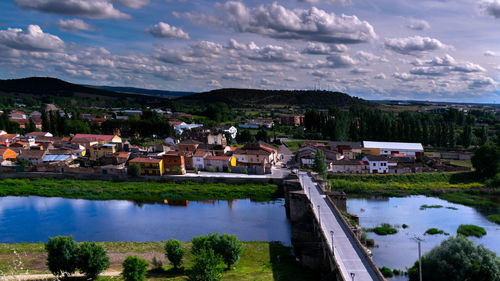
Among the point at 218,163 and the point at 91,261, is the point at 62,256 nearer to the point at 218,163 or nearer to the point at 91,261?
the point at 91,261

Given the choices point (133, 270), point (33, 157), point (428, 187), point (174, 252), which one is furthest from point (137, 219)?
point (428, 187)

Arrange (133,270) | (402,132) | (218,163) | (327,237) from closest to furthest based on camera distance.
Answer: (133,270)
(327,237)
(218,163)
(402,132)

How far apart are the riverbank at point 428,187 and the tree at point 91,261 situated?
24.4m

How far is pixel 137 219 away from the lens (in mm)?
27922

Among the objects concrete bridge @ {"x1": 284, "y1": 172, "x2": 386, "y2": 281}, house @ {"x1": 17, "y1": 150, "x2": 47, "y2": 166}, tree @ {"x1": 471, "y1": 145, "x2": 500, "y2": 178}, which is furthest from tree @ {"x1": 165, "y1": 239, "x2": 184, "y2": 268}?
tree @ {"x1": 471, "y1": 145, "x2": 500, "y2": 178}

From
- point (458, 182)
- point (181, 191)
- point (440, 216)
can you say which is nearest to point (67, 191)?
point (181, 191)

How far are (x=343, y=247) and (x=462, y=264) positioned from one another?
16.5 feet

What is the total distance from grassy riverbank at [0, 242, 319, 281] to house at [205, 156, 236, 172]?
19406 millimetres

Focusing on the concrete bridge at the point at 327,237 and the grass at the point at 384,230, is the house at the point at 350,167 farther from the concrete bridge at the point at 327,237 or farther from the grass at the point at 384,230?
the grass at the point at 384,230

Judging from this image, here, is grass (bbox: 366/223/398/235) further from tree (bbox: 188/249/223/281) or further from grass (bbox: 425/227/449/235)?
tree (bbox: 188/249/223/281)

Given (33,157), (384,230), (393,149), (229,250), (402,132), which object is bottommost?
(384,230)

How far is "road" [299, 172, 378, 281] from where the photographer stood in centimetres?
1462

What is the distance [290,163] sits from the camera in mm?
Result: 46312

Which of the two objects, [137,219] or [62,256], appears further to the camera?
[137,219]
